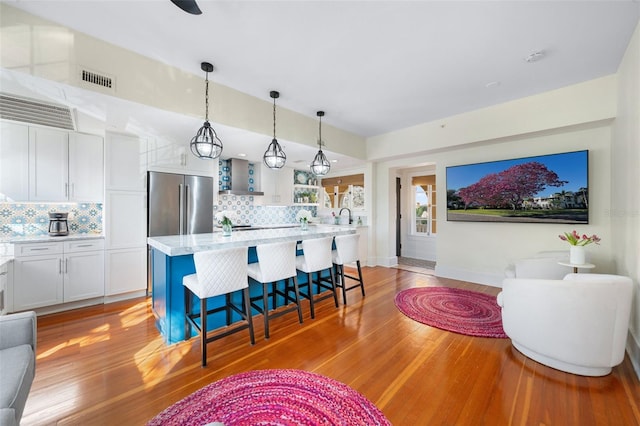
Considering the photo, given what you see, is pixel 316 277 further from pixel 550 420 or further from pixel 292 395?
pixel 550 420

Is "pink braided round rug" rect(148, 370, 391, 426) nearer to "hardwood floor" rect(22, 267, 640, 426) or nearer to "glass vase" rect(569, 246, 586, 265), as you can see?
"hardwood floor" rect(22, 267, 640, 426)

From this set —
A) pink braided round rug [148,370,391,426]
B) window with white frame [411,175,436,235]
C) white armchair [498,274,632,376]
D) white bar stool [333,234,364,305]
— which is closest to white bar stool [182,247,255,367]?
pink braided round rug [148,370,391,426]

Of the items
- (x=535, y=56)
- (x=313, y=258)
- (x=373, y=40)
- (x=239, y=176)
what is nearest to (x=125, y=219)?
(x=239, y=176)

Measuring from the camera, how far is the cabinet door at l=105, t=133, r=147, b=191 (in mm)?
3477

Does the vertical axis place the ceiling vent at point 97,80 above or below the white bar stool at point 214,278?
above

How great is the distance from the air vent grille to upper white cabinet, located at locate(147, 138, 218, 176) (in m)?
1.49

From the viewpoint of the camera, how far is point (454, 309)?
10.7 feet

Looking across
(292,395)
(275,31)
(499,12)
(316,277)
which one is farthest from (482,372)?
(275,31)

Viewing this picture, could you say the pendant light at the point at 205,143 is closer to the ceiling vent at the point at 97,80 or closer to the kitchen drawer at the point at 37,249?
the ceiling vent at the point at 97,80

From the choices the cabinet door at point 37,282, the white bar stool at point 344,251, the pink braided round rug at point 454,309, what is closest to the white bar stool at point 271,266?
the white bar stool at point 344,251

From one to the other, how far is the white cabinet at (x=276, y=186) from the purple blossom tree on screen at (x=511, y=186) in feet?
12.2

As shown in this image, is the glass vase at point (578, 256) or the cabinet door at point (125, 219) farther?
the cabinet door at point (125, 219)

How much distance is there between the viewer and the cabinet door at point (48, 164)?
10.3 ft

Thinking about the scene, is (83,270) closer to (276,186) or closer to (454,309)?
(276,186)
